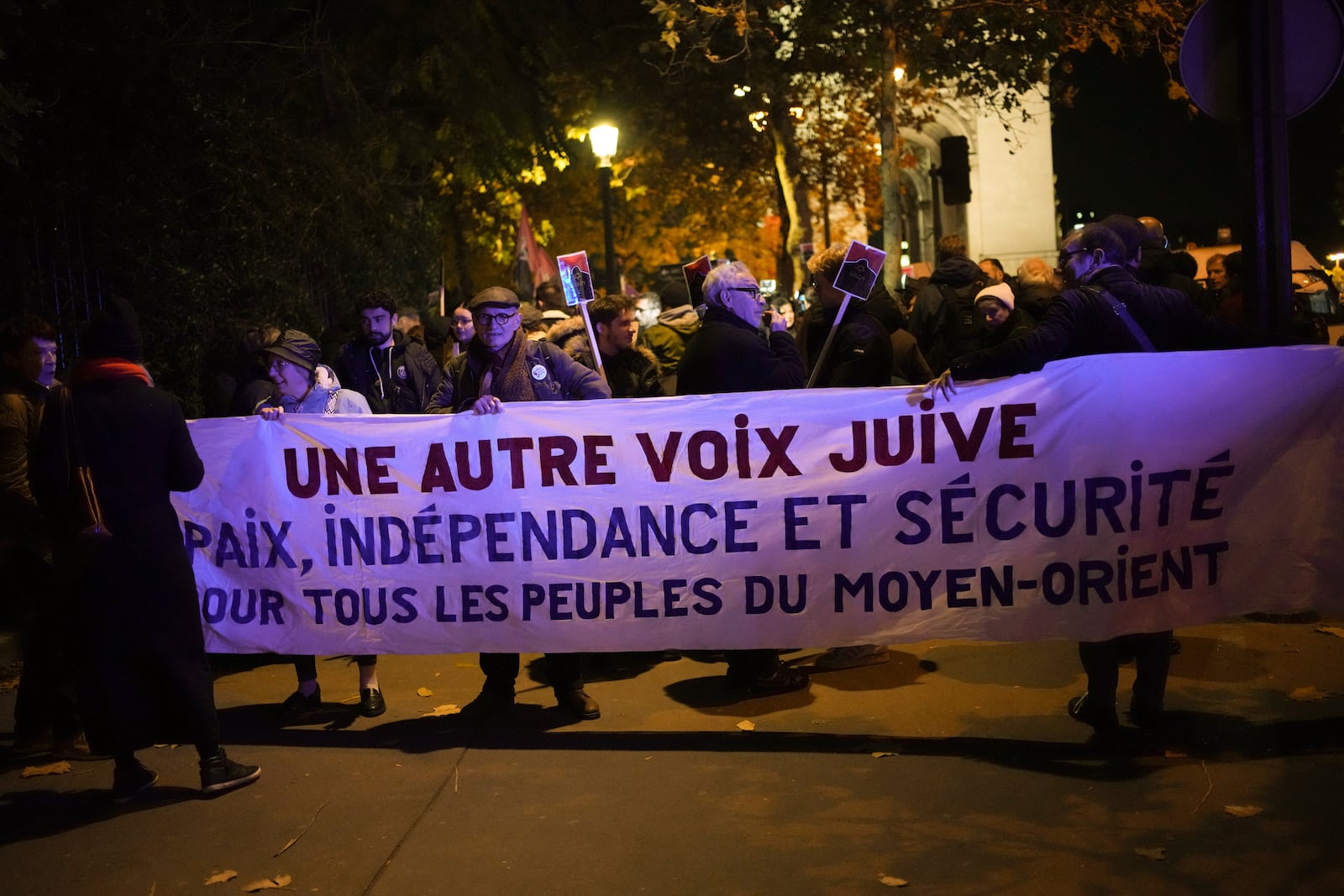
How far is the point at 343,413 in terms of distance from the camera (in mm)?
6648

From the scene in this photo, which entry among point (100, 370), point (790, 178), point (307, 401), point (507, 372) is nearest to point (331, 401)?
point (307, 401)

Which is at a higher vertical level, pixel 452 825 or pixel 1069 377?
pixel 1069 377

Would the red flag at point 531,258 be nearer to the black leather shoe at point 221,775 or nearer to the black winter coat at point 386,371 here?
the black winter coat at point 386,371

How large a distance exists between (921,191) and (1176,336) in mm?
50880

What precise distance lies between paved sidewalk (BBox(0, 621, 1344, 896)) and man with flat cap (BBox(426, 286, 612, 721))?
0.16 meters

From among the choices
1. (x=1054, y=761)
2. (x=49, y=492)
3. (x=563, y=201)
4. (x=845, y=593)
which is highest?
(x=563, y=201)

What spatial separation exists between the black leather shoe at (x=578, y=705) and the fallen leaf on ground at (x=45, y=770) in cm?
222

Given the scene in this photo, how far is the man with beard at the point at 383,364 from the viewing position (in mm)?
8680

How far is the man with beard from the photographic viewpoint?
28.5 feet

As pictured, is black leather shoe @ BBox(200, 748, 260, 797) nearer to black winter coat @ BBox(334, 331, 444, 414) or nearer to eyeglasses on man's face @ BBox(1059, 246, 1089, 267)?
black winter coat @ BBox(334, 331, 444, 414)

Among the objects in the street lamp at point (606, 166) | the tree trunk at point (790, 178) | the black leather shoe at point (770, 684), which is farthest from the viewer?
the tree trunk at point (790, 178)

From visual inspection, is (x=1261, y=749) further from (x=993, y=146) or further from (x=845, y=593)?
(x=993, y=146)

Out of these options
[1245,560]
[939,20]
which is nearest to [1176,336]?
[1245,560]

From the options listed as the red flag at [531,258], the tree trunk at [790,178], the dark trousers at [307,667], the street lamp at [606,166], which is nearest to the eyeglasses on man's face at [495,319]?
the dark trousers at [307,667]
